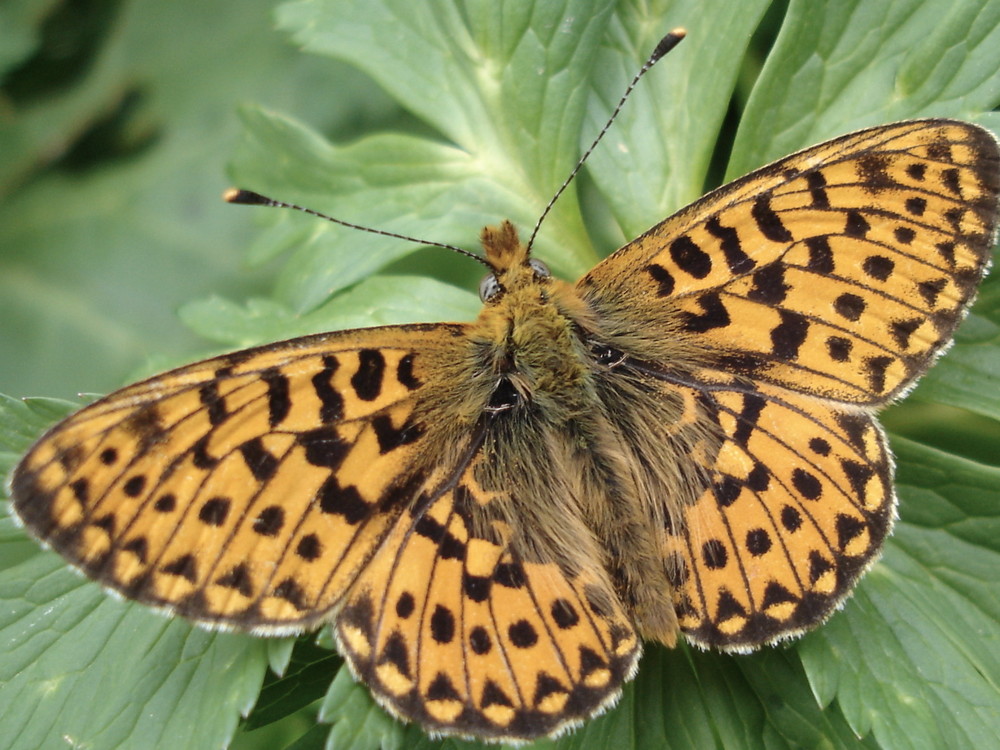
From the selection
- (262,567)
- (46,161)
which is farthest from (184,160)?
(262,567)

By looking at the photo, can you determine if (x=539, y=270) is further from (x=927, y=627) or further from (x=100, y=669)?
(x=100, y=669)

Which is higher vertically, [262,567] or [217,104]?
[262,567]

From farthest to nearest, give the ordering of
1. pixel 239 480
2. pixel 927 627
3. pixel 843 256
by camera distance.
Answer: pixel 927 627, pixel 843 256, pixel 239 480

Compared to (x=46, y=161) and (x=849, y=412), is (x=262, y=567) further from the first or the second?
(x=46, y=161)

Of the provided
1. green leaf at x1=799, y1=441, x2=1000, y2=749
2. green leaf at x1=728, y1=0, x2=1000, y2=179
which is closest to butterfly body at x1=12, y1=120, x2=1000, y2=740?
green leaf at x1=799, y1=441, x2=1000, y2=749

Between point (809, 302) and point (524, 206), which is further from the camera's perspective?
point (524, 206)

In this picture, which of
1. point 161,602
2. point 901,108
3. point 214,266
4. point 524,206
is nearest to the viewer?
point 161,602

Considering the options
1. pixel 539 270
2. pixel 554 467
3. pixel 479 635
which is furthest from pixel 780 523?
pixel 539 270

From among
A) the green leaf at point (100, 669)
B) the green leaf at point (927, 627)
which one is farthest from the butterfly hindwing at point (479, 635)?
the green leaf at point (927, 627)
